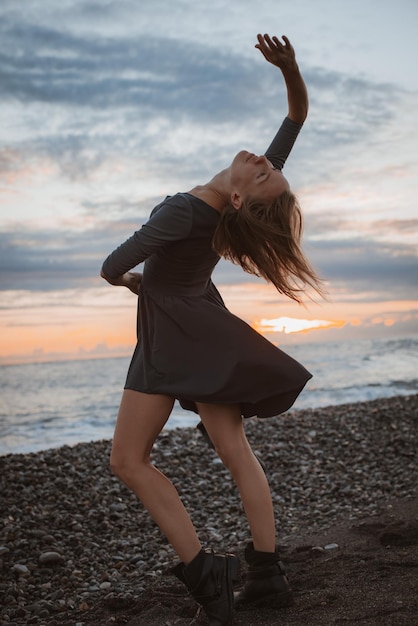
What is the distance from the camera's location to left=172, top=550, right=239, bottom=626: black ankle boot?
2918mm

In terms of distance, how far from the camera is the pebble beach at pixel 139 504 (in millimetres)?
4461

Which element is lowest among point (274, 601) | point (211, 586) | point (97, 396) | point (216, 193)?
point (97, 396)

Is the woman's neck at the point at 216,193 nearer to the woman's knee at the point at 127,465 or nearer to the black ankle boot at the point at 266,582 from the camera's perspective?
the woman's knee at the point at 127,465

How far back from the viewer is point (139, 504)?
6027 millimetres

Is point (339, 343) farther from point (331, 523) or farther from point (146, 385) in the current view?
point (146, 385)

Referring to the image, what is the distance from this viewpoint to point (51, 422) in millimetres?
15180

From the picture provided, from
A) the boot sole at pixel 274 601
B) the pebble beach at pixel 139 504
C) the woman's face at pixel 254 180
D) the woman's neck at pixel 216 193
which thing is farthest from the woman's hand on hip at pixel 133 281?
the pebble beach at pixel 139 504

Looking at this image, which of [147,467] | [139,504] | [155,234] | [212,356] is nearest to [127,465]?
[147,467]

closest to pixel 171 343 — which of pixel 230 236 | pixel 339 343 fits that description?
pixel 230 236

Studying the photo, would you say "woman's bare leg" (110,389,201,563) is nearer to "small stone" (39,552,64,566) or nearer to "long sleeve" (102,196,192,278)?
"long sleeve" (102,196,192,278)

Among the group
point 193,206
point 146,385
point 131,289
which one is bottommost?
point 146,385

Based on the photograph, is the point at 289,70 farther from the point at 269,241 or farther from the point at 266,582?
the point at 266,582

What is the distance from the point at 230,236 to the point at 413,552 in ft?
7.40

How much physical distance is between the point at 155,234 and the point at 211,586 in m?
1.55
